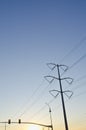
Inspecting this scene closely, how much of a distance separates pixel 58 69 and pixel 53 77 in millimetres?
2213

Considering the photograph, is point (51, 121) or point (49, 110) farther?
point (49, 110)

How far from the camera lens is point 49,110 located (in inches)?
2290

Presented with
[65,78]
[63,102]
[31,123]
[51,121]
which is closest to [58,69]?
[65,78]

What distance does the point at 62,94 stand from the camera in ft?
109

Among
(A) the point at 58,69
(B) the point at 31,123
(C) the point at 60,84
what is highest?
(A) the point at 58,69

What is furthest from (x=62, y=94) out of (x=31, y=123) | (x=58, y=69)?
(x=31, y=123)

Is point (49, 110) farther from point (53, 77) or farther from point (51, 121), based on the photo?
point (53, 77)

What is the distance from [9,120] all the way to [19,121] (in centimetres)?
187

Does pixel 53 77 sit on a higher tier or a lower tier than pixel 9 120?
higher

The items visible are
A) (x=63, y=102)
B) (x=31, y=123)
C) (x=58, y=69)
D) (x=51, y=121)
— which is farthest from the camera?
(x=51, y=121)

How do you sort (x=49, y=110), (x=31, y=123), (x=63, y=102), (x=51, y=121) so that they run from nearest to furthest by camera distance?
1. (x=63, y=102)
2. (x=31, y=123)
3. (x=51, y=121)
4. (x=49, y=110)

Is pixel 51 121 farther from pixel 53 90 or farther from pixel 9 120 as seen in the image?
pixel 53 90

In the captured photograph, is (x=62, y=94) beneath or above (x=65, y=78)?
beneath

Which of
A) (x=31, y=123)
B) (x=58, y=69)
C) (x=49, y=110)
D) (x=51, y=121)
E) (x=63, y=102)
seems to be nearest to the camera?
(x=63, y=102)
